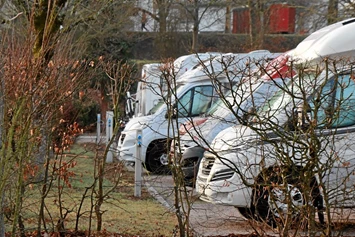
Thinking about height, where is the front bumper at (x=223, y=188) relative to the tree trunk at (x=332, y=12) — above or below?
below

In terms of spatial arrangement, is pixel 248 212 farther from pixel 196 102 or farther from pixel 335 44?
pixel 196 102

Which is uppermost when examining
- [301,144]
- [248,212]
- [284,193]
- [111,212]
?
[301,144]

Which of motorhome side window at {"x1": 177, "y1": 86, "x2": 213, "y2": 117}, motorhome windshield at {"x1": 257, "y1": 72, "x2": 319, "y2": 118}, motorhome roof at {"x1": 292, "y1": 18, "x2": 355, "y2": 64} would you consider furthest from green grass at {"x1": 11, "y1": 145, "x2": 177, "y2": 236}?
motorhome side window at {"x1": 177, "y1": 86, "x2": 213, "y2": 117}

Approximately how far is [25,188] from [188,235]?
1669mm

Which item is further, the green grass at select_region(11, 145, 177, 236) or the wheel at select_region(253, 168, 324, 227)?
the green grass at select_region(11, 145, 177, 236)

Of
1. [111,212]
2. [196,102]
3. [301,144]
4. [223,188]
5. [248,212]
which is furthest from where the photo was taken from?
[196,102]

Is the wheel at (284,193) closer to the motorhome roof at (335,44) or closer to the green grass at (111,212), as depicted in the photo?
the green grass at (111,212)

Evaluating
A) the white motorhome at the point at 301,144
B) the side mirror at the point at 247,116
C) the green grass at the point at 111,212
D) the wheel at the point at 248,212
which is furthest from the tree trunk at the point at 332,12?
the side mirror at the point at 247,116

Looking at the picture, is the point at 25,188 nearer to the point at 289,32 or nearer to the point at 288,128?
the point at 288,128

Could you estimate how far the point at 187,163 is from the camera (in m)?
Answer: 12.7

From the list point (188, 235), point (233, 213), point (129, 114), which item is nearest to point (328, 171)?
point (188, 235)

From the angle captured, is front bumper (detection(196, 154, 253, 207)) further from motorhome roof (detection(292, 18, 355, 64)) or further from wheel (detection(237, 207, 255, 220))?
motorhome roof (detection(292, 18, 355, 64))

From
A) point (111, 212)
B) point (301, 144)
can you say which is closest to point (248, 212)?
point (111, 212)

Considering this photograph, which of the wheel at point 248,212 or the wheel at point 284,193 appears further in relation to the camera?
the wheel at point 248,212
